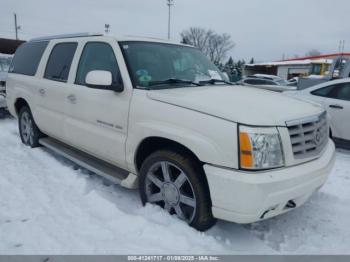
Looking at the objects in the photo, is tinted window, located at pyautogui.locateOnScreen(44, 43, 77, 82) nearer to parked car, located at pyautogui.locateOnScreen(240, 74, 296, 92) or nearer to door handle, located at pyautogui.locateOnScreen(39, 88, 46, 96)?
door handle, located at pyautogui.locateOnScreen(39, 88, 46, 96)

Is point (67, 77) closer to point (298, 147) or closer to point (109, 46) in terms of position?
point (109, 46)

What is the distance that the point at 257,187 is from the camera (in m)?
2.45

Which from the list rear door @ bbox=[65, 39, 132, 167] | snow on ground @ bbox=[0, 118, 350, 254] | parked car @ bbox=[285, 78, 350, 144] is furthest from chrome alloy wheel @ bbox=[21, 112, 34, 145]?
parked car @ bbox=[285, 78, 350, 144]

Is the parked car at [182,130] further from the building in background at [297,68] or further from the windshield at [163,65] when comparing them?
the building in background at [297,68]

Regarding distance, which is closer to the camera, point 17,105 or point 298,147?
point 298,147

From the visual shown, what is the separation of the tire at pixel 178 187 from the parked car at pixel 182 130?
0.03 feet

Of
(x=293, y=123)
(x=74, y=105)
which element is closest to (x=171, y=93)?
(x=293, y=123)

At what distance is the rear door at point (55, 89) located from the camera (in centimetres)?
435

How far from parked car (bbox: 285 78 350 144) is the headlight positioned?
12.8 ft

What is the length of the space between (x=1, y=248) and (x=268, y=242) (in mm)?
2399

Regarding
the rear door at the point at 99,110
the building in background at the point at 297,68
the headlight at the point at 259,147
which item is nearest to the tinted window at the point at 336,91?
the headlight at the point at 259,147

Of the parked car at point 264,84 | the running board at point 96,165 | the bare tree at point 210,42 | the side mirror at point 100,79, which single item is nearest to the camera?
the side mirror at point 100,79

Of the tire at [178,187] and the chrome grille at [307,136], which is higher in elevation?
the chrome grille at [307,136]

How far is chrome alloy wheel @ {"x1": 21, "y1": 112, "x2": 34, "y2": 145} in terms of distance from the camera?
216 inches
